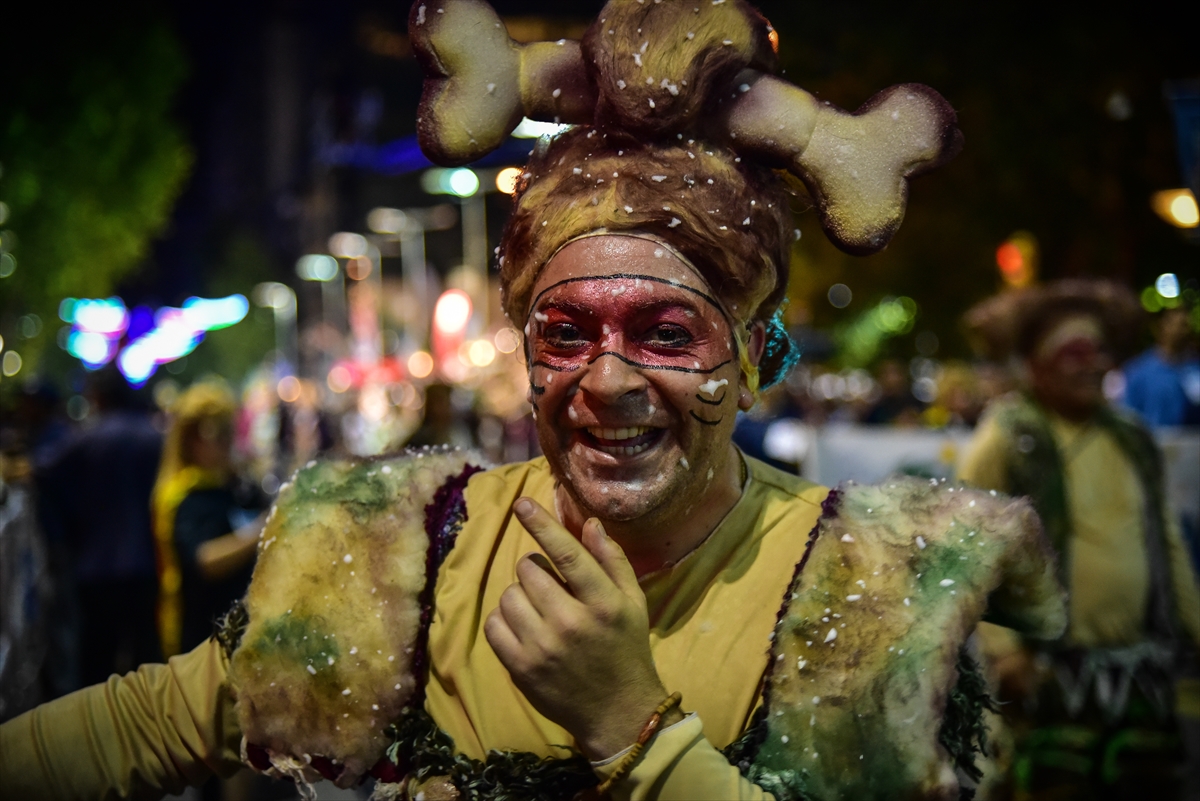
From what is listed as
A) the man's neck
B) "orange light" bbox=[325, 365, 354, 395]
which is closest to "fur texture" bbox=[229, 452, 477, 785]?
the man's neck

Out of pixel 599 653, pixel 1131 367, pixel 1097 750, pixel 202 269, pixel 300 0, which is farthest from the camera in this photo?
pixel 202 269

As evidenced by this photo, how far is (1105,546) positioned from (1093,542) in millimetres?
47

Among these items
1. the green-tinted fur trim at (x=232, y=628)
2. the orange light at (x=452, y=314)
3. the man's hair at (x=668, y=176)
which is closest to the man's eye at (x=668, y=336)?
the man's hair at (x=668, y=176)

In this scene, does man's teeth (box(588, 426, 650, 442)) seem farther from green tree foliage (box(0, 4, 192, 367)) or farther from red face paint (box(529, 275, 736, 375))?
green tree foliage (box(0, 4, 192, 367))

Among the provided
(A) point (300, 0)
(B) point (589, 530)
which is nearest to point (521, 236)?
(B) point (589, 530)

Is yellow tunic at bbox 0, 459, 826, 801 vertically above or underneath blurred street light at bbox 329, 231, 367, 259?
underneath

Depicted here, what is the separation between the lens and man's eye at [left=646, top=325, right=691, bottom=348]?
178 cm

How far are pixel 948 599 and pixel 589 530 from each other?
61 cm

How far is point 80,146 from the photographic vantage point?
18.7 m

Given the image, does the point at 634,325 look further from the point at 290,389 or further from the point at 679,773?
the point at 290,389

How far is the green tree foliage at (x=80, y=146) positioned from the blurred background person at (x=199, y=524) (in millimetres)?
12128

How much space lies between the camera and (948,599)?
A: 5.65ft

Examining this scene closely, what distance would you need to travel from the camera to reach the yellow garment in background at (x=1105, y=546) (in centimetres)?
421

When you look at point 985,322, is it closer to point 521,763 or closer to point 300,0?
point 521,763
